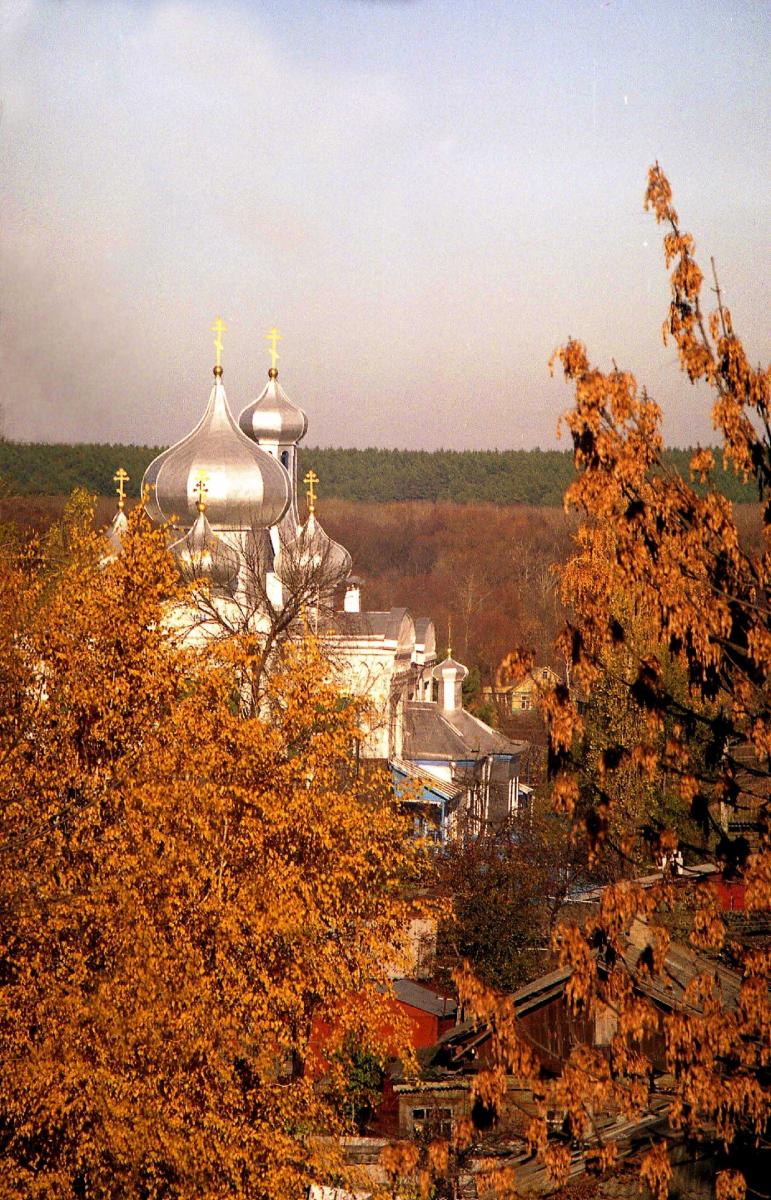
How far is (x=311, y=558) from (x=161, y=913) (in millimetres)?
21922

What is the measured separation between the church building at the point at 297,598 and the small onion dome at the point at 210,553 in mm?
35

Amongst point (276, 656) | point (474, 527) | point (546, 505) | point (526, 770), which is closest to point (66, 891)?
point (276, 656)

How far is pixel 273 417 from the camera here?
4322cm

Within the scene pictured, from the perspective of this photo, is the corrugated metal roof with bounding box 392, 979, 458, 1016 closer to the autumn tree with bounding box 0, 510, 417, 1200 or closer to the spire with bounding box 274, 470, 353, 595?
the autumn tree with bounding box 0, 510, 417, 1200

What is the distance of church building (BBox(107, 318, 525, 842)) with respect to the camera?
100 ft

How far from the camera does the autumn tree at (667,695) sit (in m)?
6.34

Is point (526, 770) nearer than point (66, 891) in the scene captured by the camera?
No

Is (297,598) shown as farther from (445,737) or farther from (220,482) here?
(445,737)

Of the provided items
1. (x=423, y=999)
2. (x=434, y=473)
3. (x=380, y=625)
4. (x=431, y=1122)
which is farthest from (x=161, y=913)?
(x=434, y=473)

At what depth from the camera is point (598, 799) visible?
22.6 feet

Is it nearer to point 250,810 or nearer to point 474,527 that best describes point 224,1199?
point 250,810

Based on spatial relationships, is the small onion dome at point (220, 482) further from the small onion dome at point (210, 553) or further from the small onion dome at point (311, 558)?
the small onion dome at point (210, 553)

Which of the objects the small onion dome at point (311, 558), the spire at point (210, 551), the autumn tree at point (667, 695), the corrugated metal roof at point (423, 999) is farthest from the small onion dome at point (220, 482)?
the autumn tree at point (667, 695)

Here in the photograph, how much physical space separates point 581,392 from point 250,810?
7228mm
